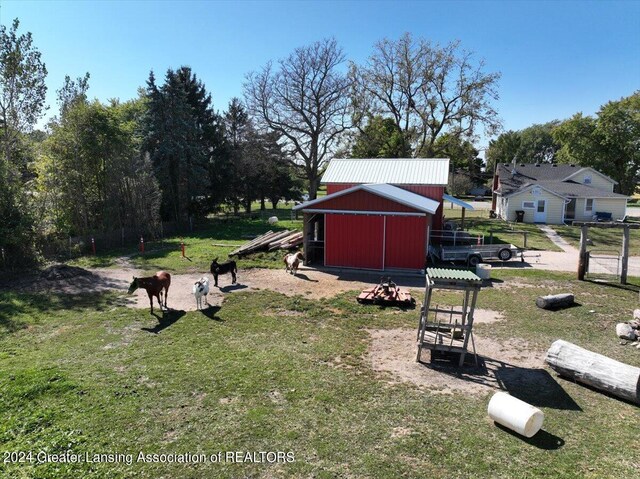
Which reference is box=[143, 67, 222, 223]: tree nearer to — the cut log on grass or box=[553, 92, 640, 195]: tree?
the cut log on grass

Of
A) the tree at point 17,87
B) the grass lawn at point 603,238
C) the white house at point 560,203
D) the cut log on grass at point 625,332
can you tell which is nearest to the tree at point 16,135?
the tree at point 17,87

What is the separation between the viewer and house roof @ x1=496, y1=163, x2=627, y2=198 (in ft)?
118

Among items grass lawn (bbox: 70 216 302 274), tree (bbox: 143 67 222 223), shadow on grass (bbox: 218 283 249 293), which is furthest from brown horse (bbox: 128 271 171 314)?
tree (bbox: 143 67 222 223)

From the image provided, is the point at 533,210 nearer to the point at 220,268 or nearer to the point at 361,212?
the point at 361,212

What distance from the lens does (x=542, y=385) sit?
8.05 meters

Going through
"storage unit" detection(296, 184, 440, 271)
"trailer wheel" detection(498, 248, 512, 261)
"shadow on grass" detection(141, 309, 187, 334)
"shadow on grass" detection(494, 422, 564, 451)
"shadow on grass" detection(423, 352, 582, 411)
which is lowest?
"shadow on grass" detection(494, 422, 564, 451)

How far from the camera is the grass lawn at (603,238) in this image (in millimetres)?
23938

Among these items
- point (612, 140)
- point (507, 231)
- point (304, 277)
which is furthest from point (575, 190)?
point (304, 277)

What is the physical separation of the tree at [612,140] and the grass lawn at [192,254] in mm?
44441

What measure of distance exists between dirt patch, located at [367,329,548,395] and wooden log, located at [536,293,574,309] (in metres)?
3.25

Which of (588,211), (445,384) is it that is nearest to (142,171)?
(445,384)

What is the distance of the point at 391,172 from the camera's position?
2448cm

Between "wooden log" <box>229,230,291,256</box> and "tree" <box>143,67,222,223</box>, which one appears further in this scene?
"tree" <box>143,67,222,223</box>

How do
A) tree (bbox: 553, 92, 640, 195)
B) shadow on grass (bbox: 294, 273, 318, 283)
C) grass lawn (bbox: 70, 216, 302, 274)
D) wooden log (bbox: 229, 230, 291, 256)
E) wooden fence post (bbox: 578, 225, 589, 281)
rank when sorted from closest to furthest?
wooden fence post (bbox: 578, 225, 589, 281) → shadow on grass (bbox: 294, 273, 318, 283) → grass lawn (bbox: 70, 216, 302, 274) → wooden log (bbox: 229, 230, 291, 256) → tree (bbox: 553, 92, 640, 195)
